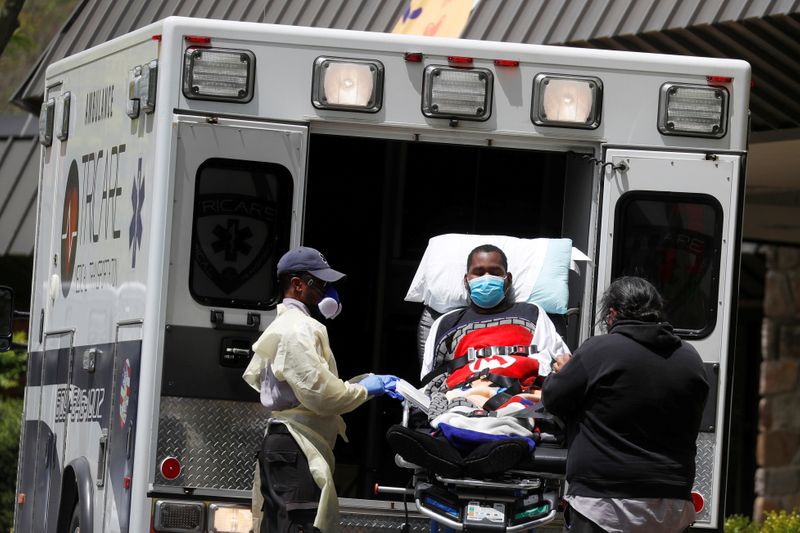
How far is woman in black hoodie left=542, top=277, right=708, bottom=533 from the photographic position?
215 inches

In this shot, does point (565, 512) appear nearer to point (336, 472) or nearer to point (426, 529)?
point (426, 529)

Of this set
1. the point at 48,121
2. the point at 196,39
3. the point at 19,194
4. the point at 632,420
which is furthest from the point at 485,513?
the point at 19,194

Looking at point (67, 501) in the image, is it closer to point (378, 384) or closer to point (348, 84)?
point (378, 384)

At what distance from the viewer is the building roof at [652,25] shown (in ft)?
27.9

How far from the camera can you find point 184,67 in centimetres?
624

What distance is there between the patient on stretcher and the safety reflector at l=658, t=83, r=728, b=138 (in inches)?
38.6

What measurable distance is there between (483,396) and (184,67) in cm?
181

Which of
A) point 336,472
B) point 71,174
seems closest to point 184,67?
point 71,174

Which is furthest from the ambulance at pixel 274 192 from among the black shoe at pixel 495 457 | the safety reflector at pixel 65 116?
the safety reflector at pixel 65 116

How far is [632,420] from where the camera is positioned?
17.9 feet

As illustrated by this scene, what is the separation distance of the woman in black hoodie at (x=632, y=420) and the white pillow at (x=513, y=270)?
3.95ft

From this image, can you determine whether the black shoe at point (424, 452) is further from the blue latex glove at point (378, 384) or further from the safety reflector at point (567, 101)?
the safety reflector at point (567, 101)

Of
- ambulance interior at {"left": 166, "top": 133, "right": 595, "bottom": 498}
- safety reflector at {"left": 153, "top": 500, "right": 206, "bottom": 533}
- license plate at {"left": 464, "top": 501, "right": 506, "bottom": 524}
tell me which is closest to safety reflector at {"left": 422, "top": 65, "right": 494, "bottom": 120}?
ambulance interior at {"left": 166, "top": 133, "right": 595, "bottom": 498}

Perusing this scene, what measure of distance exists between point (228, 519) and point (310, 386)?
2.45 feet
